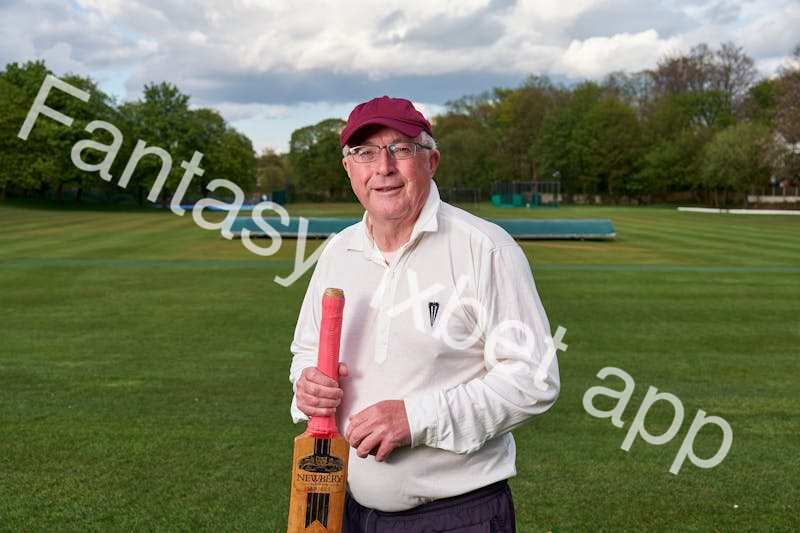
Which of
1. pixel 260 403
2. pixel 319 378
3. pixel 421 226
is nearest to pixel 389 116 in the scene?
pixel 421 226

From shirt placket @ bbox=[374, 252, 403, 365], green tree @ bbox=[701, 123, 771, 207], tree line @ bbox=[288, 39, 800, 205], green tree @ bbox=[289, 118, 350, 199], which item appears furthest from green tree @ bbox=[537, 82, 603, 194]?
shirt placket @ bbox=[374, 252, 403, 365]

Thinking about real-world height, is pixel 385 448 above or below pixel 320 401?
below

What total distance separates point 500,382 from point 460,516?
1.55 feet

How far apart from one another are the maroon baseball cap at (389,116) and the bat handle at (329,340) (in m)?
0.54

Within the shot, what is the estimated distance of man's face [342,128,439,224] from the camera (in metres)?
2.65

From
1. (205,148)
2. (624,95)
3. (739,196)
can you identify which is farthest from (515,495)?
(624,95)

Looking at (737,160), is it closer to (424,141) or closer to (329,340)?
(424,141)

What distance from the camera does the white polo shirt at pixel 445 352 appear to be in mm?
2469

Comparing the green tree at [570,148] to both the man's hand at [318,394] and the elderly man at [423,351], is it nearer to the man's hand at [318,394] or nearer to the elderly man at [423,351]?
the elderly man at [423,351]

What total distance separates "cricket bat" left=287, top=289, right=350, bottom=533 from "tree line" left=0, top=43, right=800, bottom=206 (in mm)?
68336

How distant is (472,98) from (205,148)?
2438 inches

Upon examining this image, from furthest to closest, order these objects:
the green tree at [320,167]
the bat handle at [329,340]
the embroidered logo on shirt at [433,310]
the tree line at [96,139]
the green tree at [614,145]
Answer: the green tree at [320,167]
the green tree at [614,145]
the tree line at [96,139]
the embroidered logo on shirt at [433,310]
the bat handle at [329,340]

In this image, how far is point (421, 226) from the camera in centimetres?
258

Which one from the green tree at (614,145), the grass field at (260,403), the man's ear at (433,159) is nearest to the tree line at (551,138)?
the green tree at (614,145)
